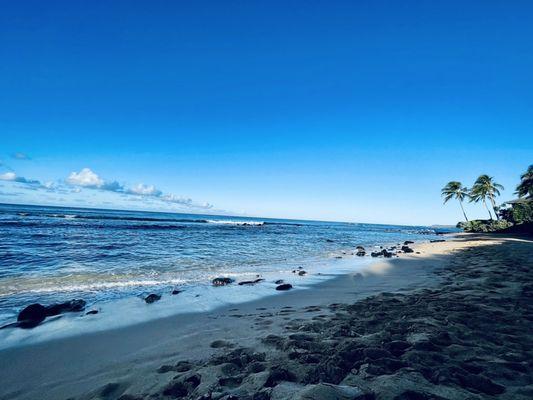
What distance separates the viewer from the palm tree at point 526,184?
45.0 meters

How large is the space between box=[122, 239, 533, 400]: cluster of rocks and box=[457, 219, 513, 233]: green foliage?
50.5m

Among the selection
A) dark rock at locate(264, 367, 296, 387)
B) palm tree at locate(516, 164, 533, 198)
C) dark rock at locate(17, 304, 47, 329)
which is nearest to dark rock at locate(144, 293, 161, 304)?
dark rock at locate(17, 304, 47, 329)

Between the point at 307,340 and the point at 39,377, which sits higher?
the point at 307,340

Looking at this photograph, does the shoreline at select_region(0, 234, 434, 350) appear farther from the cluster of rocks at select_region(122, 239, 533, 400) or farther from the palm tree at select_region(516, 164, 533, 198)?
the palm tree at select_region(516, 164, 533, 198)

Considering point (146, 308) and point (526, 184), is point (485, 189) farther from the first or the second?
point (146, 308)

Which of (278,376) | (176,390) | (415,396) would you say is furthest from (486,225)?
(176,390)

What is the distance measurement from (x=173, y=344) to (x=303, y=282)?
634 centimetres

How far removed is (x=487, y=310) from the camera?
5312 millimetres

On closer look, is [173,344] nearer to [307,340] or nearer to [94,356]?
[94,356]

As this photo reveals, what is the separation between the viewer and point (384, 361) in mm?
3371

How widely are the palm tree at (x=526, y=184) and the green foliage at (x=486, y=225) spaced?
20.1ft

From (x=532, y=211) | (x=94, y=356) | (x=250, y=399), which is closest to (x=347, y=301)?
(x=250, y=399)

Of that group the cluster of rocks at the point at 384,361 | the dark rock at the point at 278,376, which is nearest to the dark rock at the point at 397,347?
the cluster of rocks at the point at 384,361

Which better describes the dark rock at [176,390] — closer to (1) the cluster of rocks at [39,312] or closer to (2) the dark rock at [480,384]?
(2) the dark rock at [480,384]
